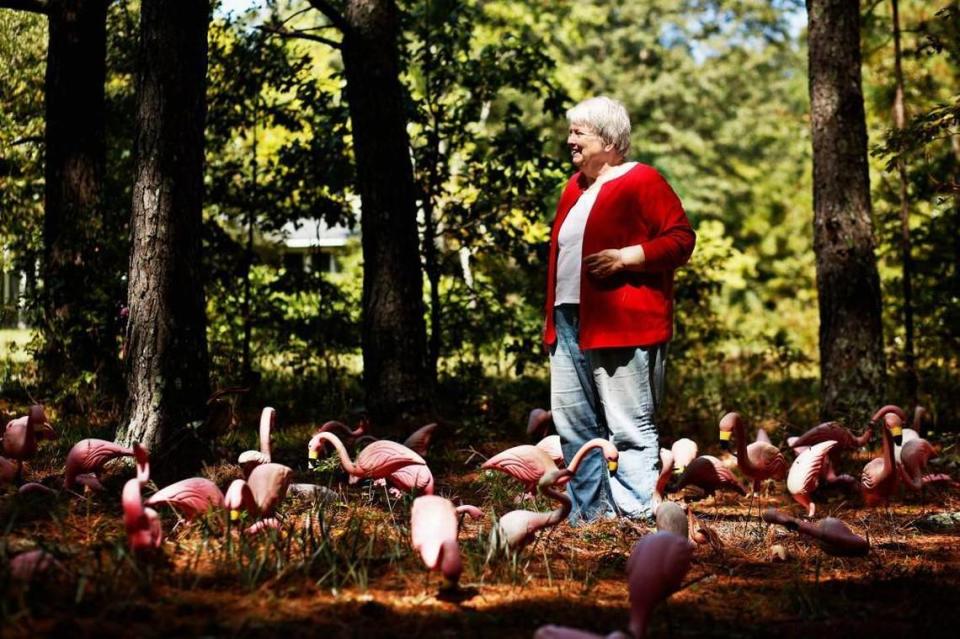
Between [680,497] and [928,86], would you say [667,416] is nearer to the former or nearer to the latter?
[680,497]

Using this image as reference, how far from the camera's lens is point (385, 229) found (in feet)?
22.1

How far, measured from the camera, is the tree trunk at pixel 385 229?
6656 millimetres

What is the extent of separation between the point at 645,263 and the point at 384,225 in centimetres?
304

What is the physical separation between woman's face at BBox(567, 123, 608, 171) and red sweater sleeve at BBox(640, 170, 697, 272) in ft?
0.77

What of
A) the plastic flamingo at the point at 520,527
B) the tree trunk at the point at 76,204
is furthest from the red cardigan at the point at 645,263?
the tree trunk at the point at 76,204

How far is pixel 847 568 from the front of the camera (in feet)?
11.7

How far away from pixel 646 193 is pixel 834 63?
358cm

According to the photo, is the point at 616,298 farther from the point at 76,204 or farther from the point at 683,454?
the point at 76,204

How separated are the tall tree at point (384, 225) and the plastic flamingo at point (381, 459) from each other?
8.08 ft

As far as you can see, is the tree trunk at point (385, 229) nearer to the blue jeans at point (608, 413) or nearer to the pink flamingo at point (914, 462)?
the blue jeans at point (608, 413)

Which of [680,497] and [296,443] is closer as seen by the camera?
[680,497]

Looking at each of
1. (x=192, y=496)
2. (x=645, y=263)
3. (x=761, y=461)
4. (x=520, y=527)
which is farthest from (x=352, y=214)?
(x=520, y=527)

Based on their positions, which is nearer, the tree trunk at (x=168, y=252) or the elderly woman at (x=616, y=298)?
the elderly woman at (x=616, y=298)

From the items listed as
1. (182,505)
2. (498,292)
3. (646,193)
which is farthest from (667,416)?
(182,505)
